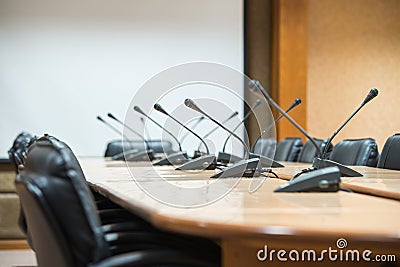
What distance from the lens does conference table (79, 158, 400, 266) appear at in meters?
1.25

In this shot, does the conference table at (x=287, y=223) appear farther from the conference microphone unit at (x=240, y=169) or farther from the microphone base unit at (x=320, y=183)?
the conference microphone unit at (x=240, y=169)

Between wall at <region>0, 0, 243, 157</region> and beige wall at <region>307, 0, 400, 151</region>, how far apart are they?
0.94m

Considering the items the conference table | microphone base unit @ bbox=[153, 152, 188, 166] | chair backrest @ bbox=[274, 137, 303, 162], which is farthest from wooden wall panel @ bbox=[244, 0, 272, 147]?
the conference table

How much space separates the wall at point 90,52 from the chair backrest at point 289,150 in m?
1.22

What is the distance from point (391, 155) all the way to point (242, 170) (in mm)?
1260

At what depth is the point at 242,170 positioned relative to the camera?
280 centimetres

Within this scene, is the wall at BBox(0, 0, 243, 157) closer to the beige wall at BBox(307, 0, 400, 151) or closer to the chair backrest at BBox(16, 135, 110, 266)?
the beige wall at BBox(307, 0, 400, 151)

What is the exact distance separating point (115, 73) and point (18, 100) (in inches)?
39.5

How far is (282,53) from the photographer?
6688 millimetres

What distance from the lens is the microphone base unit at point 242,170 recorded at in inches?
108

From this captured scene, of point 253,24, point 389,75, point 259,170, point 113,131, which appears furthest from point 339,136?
point 259,170

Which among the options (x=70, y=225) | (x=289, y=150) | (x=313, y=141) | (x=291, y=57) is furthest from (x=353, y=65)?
(x=70, y=225)

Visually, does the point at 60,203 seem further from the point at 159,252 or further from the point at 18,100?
the point at 18,100

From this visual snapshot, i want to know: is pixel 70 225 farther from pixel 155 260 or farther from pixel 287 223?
pixel 287 223
